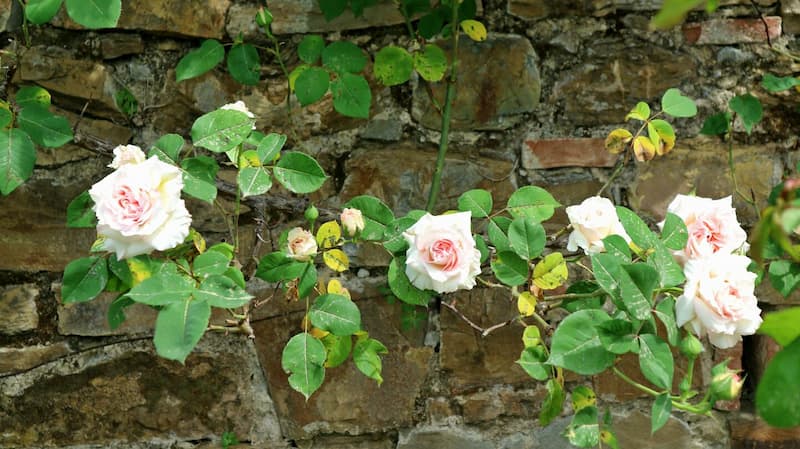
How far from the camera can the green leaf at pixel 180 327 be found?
3.26 ft

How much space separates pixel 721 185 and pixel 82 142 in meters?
1.18

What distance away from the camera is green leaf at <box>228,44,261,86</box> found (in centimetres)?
148

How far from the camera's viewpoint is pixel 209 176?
123 centimetres

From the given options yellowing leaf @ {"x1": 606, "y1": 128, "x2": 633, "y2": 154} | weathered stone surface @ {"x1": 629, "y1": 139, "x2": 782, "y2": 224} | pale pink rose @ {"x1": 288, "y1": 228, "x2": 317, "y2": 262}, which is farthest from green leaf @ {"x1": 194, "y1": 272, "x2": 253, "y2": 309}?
weathered stone surface @ {"x1": 629, "y1": 139, "x2": 782, "y2": 224}

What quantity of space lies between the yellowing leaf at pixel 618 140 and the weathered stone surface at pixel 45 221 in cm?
91

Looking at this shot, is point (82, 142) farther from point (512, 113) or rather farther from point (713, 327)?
point (713, 327)

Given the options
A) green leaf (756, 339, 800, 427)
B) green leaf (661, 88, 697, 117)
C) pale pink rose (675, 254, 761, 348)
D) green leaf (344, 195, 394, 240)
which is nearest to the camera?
green leaf (756, 339, 800, 427)

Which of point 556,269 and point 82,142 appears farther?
point 82,142

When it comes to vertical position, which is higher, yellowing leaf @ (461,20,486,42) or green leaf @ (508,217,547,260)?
yellowing leaf @ (461,20,486,42)

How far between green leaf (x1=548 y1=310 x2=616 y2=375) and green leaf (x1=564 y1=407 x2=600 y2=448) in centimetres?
21

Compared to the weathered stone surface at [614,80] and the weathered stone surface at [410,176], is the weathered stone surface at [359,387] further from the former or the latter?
the weathered stone surface at [614,80]

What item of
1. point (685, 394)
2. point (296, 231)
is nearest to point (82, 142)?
point (296, 231)

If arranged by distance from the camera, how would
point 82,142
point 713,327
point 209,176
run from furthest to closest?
point 82,142 → point 209,176 → point 713,327

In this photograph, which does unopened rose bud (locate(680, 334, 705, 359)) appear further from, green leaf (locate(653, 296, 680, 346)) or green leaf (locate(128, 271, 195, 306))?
green leaf (locate(128, 271, 195, 306))
